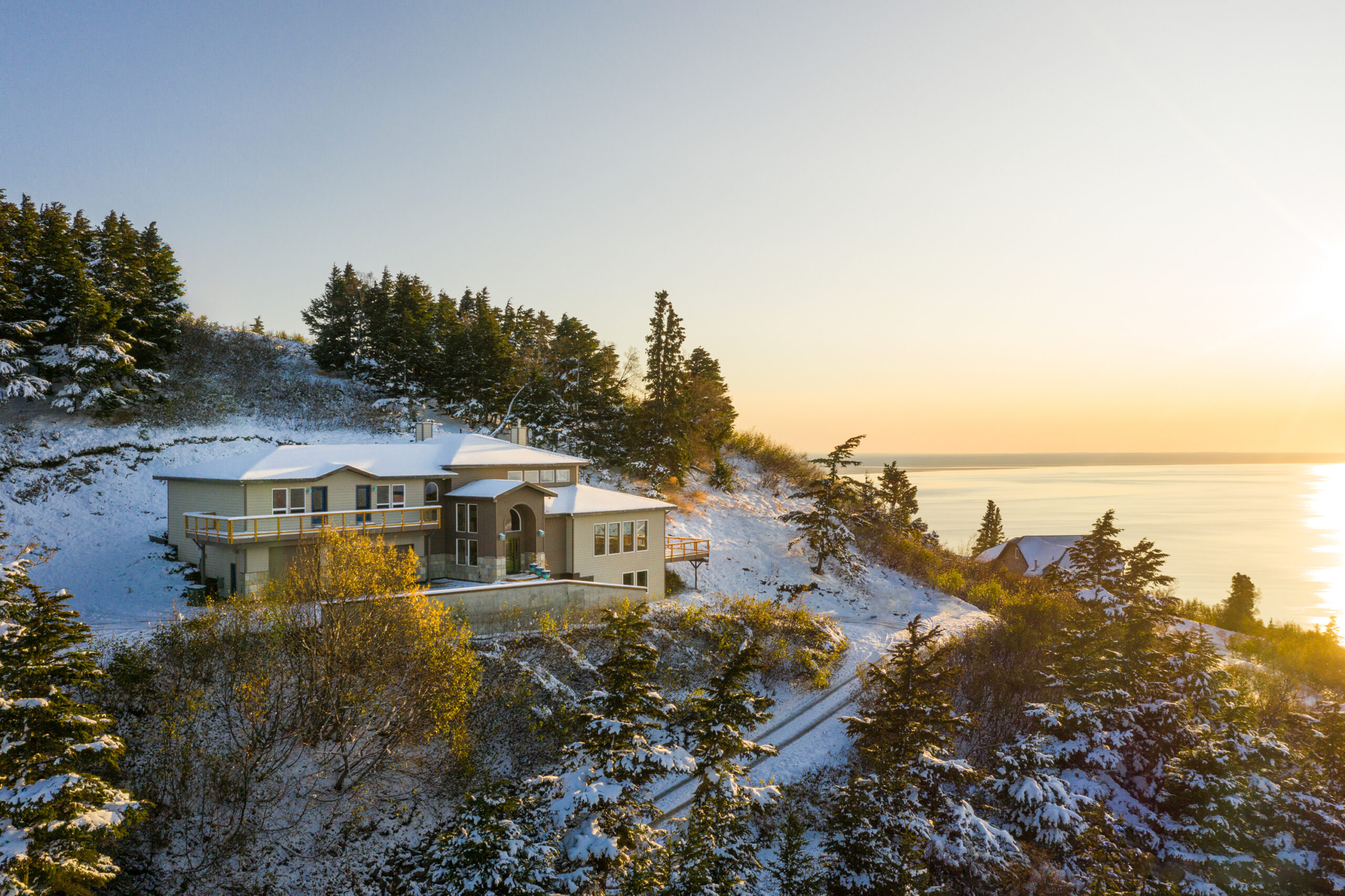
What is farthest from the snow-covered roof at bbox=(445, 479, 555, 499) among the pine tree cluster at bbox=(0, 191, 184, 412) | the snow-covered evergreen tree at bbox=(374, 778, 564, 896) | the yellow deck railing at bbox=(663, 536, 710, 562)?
the pine tree cluster at bbox=(0, 191, 184, 412)

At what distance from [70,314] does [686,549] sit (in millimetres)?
35939

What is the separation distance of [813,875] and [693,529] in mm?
28404

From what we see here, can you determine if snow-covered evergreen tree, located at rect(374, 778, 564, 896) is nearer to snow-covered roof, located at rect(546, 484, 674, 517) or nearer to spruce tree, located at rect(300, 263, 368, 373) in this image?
snow-covered roof, located at rect(546, 484, 674, 517)

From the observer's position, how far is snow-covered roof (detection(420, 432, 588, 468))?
33125mm

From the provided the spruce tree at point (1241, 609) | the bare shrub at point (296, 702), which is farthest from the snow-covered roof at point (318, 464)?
the spruce tree at point (1241, 609)

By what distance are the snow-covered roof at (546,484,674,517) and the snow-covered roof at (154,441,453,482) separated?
526cm

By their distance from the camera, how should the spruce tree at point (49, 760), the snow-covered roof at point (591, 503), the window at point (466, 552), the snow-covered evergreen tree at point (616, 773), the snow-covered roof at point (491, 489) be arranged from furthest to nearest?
the snow-covered roof at point (591, 503) → the window at point (466, 552) → the snow-covered roof at point (491, 489) → the snow-covered evergreen tree at point (616, 773) → the spruce tree at point (49, 760)

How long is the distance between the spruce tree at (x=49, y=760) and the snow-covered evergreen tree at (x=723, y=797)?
11.2 metres

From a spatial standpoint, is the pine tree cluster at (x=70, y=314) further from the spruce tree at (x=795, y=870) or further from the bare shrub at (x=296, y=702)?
the spruce tree at (x=795, y=870)

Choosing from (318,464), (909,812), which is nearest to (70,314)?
(318,464)

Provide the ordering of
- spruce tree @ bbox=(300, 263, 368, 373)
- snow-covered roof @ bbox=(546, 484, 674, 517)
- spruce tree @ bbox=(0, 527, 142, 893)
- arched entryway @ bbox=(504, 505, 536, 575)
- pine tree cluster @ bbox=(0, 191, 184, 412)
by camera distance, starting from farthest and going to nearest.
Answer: spruce tree @ bbox=(300, 263, 368, 373), pine tree cluster @ bbox=(0, 191, 184, 412), snow-covered roof @ bbox=(546, 484, 674, 517), arched entryway @ bbox=(504, 505, 536, 575), spruce tree @ bbox=(0, 527, 142, 893)

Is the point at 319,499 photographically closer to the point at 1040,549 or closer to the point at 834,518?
the point at 834,518

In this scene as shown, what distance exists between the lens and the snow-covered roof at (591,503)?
33.6 meters

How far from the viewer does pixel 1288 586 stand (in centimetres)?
6456
